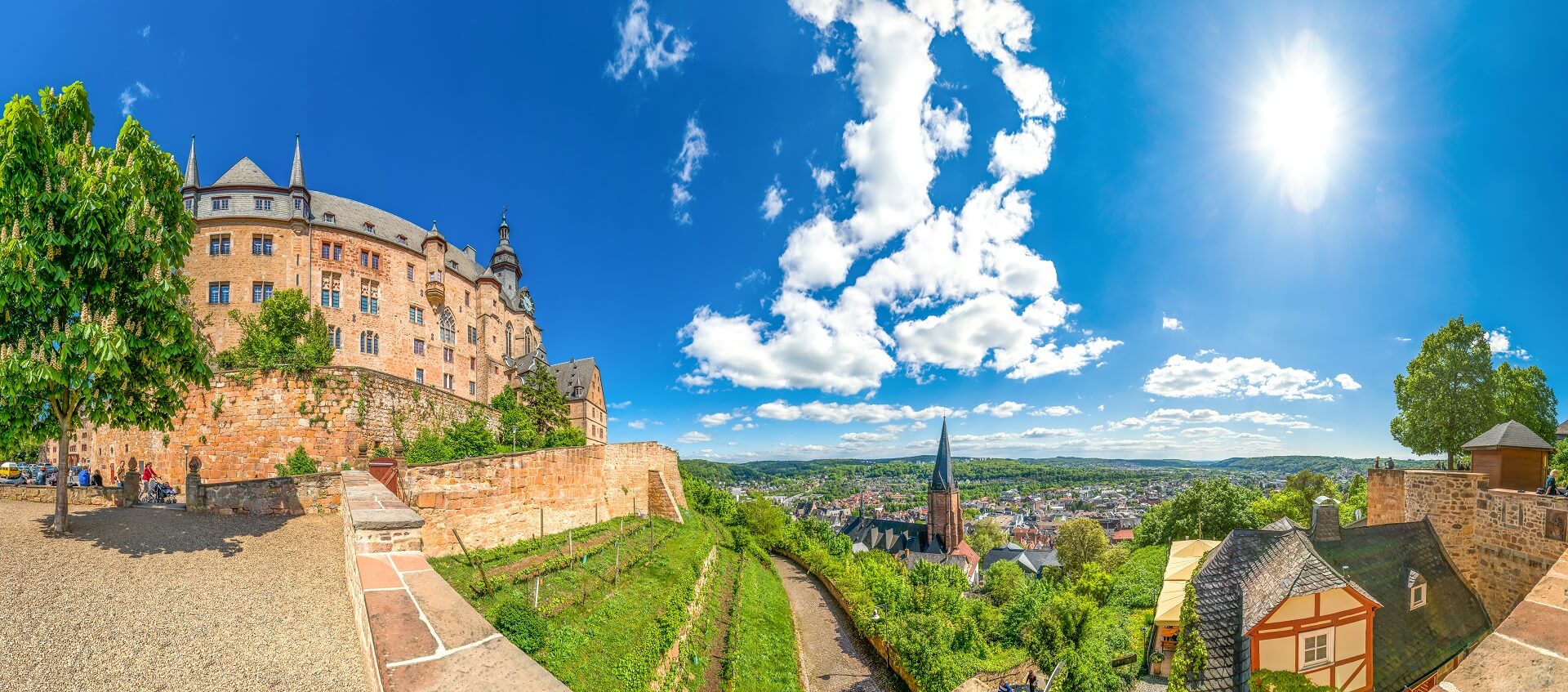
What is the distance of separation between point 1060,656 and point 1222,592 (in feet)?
21.2

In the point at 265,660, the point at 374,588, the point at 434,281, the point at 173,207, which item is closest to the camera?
the point at 374,588

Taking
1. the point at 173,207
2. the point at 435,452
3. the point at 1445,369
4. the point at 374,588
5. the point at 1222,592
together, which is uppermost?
the point at 173,207

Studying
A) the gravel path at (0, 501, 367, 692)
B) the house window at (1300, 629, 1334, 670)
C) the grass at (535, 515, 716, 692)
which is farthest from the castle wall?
the gravel path at (0, 501, 367, 692)

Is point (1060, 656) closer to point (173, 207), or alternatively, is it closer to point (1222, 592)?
point (1222, 592)

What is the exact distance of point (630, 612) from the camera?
1310 cm

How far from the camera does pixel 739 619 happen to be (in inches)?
739

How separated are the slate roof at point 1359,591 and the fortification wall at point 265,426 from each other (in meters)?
23.1

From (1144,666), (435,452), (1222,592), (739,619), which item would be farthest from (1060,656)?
(435,452)

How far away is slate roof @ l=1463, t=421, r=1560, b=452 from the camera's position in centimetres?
1159

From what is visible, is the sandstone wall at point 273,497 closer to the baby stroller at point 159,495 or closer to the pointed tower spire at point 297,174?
the baby stroller at point 159,495

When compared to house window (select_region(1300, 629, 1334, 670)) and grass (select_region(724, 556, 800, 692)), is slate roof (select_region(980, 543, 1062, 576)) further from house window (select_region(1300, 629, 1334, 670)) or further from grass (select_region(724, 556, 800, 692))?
house window (select_region(1300, 629, 1334, 670))

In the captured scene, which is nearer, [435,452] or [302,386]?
[302,386]

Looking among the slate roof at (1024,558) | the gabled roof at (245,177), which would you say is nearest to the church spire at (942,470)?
the slate roof at (1024,558)

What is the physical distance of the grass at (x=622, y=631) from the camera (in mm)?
9695
